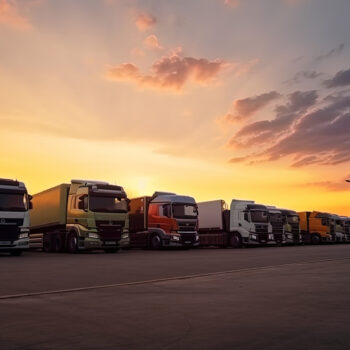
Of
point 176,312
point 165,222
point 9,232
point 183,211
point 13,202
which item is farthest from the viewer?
point 183,211

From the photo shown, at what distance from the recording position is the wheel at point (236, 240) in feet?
120

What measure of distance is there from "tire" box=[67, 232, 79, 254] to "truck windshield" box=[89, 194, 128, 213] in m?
1.83

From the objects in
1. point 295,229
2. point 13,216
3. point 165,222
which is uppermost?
point 295,229

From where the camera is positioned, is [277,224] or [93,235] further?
[277,224]

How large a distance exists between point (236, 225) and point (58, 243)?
46.7 feet

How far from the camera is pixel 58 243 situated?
27453mm

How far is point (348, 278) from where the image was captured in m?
11.7

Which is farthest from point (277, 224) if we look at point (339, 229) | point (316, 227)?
point (339, 229)

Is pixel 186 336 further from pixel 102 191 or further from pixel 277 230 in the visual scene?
pixel 277 230

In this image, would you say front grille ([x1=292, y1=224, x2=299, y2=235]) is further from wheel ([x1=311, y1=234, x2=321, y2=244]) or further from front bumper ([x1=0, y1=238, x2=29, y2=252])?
front bumper ([x1=0, y1=238, x2=29, y2=252])

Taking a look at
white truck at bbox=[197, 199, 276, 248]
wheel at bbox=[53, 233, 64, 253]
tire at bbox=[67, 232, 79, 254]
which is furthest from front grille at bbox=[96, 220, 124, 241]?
white truck at bbox=[197, 199, 276, 248]

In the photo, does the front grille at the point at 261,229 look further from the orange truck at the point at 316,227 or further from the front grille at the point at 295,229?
the orange truck at the point at 316,227

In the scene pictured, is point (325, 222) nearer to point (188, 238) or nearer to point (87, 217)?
point (188, 238)

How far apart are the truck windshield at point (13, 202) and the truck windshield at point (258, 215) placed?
59.9 feet
